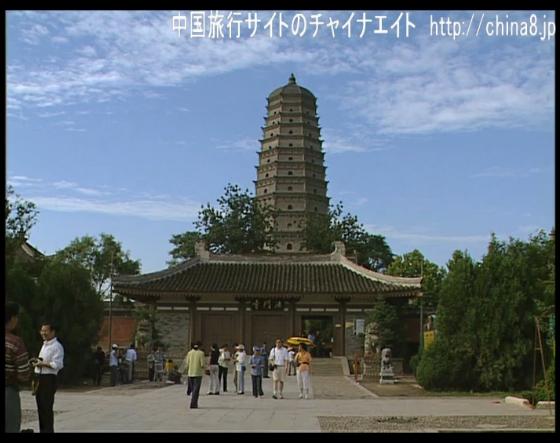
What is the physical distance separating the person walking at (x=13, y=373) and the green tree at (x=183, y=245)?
41.5 m

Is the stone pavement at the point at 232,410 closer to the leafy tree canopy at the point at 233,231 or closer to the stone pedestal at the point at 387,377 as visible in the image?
the stone pedestal at the point at 387,377

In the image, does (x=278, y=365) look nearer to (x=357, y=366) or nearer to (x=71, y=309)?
(x=71, y=309)

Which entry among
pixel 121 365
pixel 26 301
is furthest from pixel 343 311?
pixel 26 301

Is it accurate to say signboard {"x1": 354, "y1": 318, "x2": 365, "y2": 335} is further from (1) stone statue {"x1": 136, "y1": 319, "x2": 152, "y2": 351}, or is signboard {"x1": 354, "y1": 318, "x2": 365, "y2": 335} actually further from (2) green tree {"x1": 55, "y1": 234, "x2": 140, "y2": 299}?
(2) green tree {"x1": 55, "y1": 234, "x2": 140, "y2": 299}

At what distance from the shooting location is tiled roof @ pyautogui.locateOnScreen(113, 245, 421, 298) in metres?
31.9

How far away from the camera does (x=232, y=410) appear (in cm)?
1414

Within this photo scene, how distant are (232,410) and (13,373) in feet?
24.8

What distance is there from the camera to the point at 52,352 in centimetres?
900

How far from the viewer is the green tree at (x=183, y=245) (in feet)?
161

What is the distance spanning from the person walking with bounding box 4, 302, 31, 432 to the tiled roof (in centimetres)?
2465

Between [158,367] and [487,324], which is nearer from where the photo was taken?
[487,324]

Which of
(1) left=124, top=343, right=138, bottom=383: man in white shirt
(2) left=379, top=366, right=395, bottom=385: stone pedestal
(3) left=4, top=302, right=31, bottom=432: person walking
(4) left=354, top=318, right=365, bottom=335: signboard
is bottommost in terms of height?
(2) left=379, top=366, right=395, bottom=385: stone pedestal

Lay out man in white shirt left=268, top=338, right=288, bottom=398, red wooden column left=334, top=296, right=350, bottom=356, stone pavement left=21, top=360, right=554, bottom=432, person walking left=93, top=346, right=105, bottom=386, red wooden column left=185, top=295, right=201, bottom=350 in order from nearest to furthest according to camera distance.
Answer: stone pavement left=21, top=360, right=554, bottom=432, man in white shirt left=268, top=338, right=288, bottom=398, person walking left=93, top=346, right=105, bottom=386, red wooden column left=334, top=296, right=350, bottom=356, red wooden column left=185, top=295, right=201, bottom=350

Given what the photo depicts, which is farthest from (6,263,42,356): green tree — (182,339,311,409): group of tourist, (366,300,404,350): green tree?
(366,300,404,350): green tree
